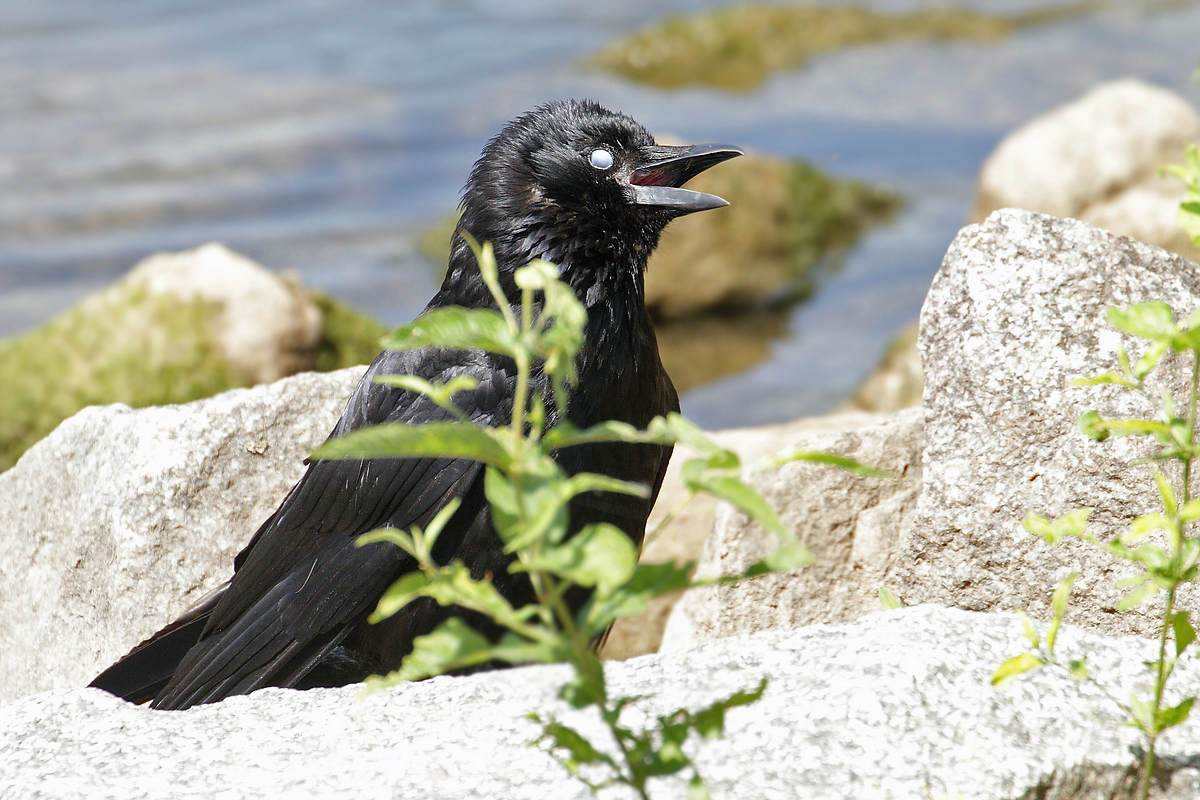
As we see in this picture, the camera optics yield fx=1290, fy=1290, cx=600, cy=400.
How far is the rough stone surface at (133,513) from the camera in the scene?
387cm

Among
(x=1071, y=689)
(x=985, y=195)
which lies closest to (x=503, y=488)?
(x=1071, y=689)

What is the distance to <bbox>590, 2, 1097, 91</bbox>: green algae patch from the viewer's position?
14664 mm

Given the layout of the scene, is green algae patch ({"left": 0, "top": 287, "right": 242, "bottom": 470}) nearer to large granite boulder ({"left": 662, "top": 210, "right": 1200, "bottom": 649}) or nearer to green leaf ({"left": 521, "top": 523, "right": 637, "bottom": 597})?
large granite boulder ({"left": 662, "top": 210, "right": 1200, "bottom": 649})

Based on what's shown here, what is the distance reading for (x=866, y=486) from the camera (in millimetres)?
3672

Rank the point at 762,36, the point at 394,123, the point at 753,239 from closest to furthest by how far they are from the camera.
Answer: the point at 753,239 → the point at 394,123 → the point at 762,36

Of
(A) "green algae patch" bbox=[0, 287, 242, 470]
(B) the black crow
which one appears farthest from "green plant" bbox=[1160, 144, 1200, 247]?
(A) "green algae patch" bbox=[0, 287, 242, 470]

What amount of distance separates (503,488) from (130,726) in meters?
1.34

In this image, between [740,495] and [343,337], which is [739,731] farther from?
[343,337]

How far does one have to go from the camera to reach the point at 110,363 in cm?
686

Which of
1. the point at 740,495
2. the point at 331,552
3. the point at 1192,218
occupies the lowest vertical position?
the point at 331,552

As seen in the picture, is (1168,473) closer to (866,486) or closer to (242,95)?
(866,486)

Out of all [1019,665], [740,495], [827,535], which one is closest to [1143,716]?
[1019,665]

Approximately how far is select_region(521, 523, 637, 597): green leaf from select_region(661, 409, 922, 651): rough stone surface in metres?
1.92

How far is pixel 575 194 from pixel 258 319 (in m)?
3.40
